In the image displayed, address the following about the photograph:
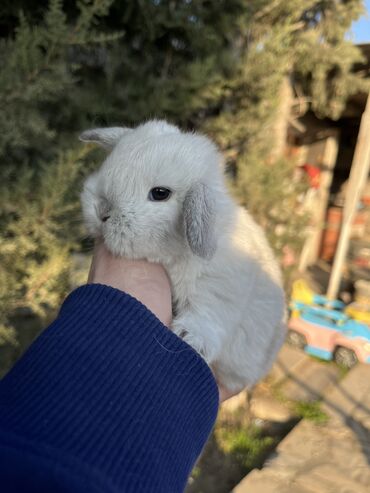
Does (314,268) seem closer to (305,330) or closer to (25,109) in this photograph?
(305,330)

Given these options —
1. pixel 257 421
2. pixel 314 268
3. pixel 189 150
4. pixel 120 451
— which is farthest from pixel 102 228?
pixel 314 268

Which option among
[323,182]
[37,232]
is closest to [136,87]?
[37,232]

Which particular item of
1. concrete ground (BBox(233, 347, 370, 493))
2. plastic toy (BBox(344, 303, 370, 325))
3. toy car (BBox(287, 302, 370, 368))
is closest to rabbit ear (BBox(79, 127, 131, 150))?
concrete ground (BBox(233, 347, 370, 493))

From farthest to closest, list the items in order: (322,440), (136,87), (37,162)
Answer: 1. (322,440)
2. (136,87)
3. (37,162)

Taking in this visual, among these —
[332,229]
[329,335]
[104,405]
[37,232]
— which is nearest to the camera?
[104,405]

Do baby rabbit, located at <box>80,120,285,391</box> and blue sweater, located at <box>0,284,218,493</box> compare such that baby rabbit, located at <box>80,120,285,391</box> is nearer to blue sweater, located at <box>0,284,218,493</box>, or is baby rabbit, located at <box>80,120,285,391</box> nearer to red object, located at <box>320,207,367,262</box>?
blue sweater, located at <box>0,284,218,493</box>

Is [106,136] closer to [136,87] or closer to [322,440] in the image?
[136,87]

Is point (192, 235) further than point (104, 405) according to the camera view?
Yes
